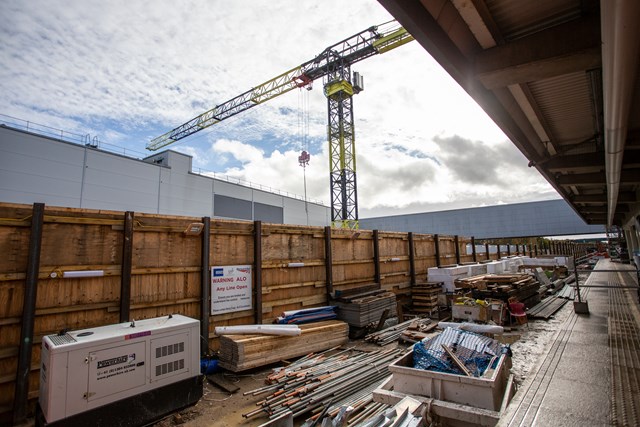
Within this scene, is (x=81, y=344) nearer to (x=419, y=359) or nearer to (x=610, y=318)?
(x=419, y=359)

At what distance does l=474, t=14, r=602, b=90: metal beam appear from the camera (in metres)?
3.22

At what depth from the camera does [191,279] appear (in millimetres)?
7047

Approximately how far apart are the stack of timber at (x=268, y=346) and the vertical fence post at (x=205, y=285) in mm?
490

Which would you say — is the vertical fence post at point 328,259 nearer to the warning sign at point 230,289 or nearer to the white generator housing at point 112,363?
the warning sign at point 230,289

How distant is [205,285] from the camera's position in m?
7.07

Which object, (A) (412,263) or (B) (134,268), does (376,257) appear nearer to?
(A) (412,263)

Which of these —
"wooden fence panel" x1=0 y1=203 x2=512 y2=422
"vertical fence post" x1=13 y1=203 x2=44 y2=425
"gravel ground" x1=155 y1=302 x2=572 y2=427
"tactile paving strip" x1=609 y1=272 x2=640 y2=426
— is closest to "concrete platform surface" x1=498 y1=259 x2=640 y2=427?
"tactile paving strip" x1=609 y1=272 x2=640 y2=426

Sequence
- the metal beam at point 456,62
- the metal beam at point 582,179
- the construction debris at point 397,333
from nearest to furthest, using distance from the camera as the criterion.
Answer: the metal beam at point 456,62 < the construction debris at point 397,333 < the metal beam at point 582,179

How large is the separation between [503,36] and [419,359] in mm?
4782

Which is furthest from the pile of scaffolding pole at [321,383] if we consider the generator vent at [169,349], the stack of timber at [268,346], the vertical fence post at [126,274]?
the vertical fence post at [126,274]

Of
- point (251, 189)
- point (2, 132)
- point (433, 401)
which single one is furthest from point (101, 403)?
point (251, 189)

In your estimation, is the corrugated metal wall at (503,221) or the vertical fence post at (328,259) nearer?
the vertical fence post at (328,259)

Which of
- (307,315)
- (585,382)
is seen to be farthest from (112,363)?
(585,382)

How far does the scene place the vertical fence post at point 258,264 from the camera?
26.2ft
